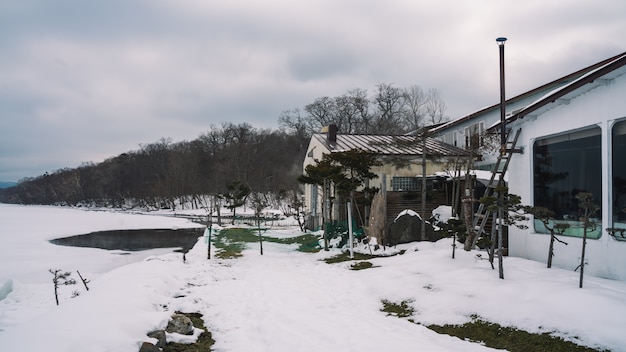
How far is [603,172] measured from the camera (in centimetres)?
719

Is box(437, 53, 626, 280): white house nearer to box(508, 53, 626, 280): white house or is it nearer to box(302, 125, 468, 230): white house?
box(508, 53, 626, 280): white house

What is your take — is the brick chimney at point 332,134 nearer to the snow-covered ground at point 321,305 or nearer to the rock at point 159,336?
the snow-covered ground at point 321,305

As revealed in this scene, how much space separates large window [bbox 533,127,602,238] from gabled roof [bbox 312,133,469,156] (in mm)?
8810

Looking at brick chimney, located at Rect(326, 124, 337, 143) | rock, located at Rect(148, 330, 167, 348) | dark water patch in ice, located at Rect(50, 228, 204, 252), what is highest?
brick chimney, located at Rect(326, 124, 337, 143)

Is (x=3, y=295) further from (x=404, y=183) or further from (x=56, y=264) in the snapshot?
(x=404, y=183)

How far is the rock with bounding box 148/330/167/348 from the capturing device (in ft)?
17.2

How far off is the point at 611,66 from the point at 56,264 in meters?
17.9

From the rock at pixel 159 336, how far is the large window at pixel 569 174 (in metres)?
7.02

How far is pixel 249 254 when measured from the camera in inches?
551

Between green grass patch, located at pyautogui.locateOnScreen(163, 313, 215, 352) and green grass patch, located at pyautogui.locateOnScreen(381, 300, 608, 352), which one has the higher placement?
green grass patch, located at pyautogui.locateOnScreen(381, 300, 608, 352)

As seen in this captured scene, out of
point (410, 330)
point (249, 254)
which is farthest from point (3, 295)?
point (410, 330)

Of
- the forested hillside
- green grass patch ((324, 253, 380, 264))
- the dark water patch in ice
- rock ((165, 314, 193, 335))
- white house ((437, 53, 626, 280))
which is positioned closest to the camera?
rock ((165, 314, 193, 335))

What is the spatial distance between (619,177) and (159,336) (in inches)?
295

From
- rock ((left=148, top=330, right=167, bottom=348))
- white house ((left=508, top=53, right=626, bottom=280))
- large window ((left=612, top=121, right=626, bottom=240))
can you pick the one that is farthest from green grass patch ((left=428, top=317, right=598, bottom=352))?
rock ((left=148, top=330, right=167, bottom=348))
